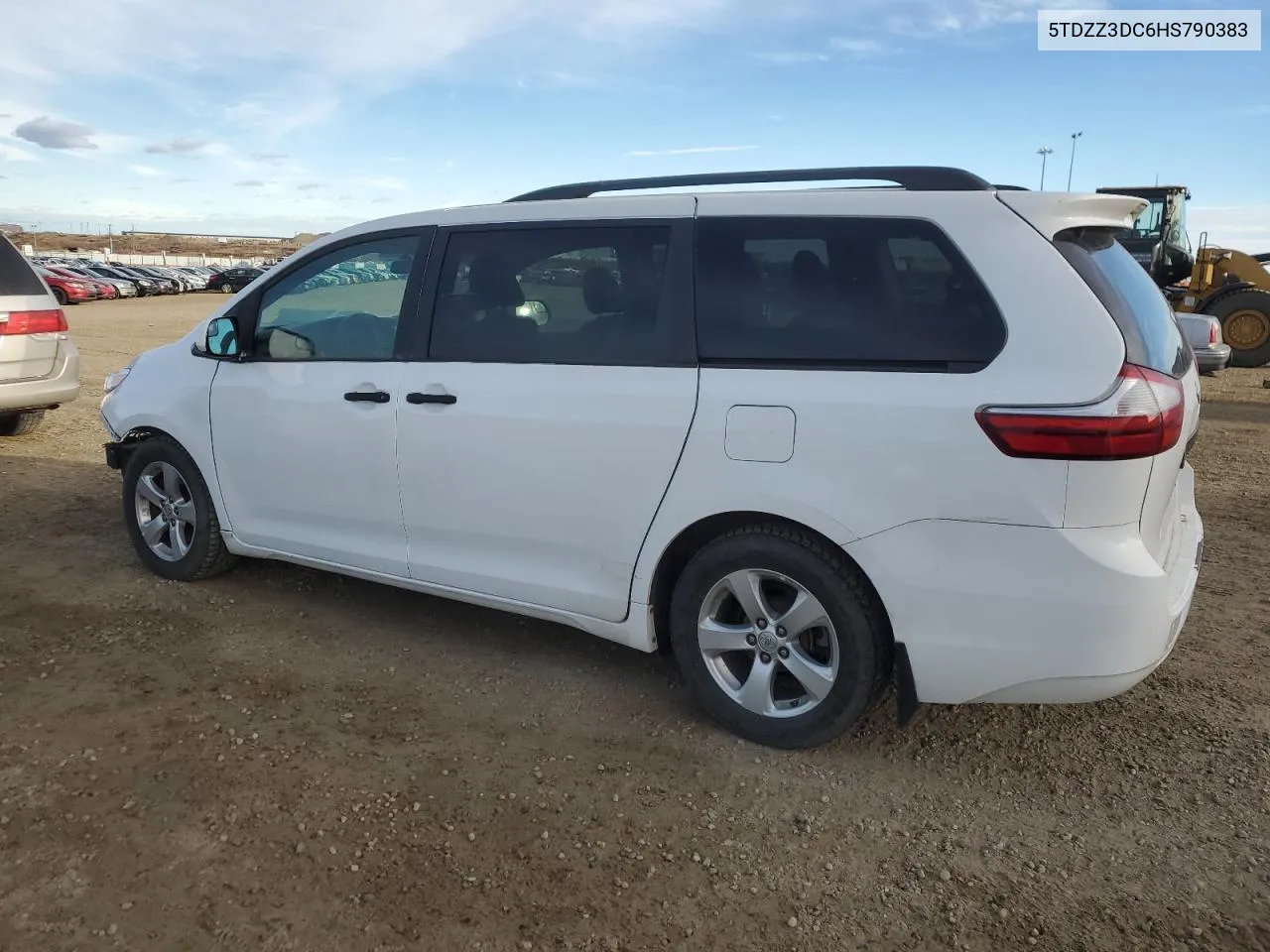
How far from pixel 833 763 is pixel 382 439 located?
212 cm

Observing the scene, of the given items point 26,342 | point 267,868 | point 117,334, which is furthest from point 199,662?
point 117,334

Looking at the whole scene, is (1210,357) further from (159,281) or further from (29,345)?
(159,281)

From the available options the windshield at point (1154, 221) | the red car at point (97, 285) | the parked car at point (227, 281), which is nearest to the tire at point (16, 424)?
the windshield at point (1154, 221)

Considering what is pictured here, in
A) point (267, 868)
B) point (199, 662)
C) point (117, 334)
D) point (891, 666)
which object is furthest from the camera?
point (117, 334)

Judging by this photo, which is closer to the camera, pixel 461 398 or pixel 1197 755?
pixel 1197 755

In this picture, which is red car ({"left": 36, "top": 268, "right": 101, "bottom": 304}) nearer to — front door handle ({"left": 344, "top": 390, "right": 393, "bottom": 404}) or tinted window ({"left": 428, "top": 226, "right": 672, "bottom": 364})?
front door handle ({"left": 344, "top": 390, "right": 393, "bottom": 404})

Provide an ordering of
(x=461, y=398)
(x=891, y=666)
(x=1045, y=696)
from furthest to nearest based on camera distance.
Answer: (x=461, y=398) < (x=891, y=666) < (x=1045, y=696)

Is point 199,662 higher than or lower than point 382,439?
lower

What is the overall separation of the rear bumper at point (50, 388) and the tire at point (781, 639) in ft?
22.4

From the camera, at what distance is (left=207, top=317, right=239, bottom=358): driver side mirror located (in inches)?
173

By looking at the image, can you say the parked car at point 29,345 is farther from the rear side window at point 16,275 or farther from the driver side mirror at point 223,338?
the driver side mirror at point 223,338

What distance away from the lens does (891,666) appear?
3086mm

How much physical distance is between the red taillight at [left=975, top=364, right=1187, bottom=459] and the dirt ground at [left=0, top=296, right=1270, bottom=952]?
3.70 feet

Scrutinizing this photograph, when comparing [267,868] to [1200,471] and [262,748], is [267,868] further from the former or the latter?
[1200,471]
